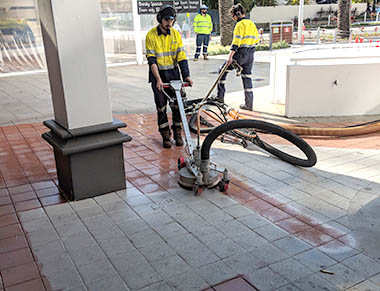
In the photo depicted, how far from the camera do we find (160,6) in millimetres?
13391

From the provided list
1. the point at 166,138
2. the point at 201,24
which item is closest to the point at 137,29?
the point at 201,24

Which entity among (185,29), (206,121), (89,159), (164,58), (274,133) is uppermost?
(185,29)

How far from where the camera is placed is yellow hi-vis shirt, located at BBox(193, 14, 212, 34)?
549 inches

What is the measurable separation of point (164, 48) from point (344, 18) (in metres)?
17.2

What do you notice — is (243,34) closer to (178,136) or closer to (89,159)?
(178,136)

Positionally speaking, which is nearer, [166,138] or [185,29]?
[166,138]

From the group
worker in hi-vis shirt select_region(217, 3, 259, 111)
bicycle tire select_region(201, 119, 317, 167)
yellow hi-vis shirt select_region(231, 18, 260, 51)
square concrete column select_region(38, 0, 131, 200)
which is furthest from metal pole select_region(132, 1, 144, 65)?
square concrete column select_region(38, 0, 131, 200)

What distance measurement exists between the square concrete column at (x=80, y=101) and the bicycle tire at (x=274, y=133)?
803 mm

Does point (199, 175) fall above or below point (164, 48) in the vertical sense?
below

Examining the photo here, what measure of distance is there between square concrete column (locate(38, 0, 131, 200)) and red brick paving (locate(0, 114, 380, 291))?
0.34 metres

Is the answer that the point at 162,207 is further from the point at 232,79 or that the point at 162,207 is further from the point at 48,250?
the point at 232,79

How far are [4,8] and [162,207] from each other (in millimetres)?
10498

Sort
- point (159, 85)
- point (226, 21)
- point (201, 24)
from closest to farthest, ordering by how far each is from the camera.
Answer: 1. point (159, 85)
2. point (201, 24)
3. point (226, 21)

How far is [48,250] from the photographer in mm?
3027
